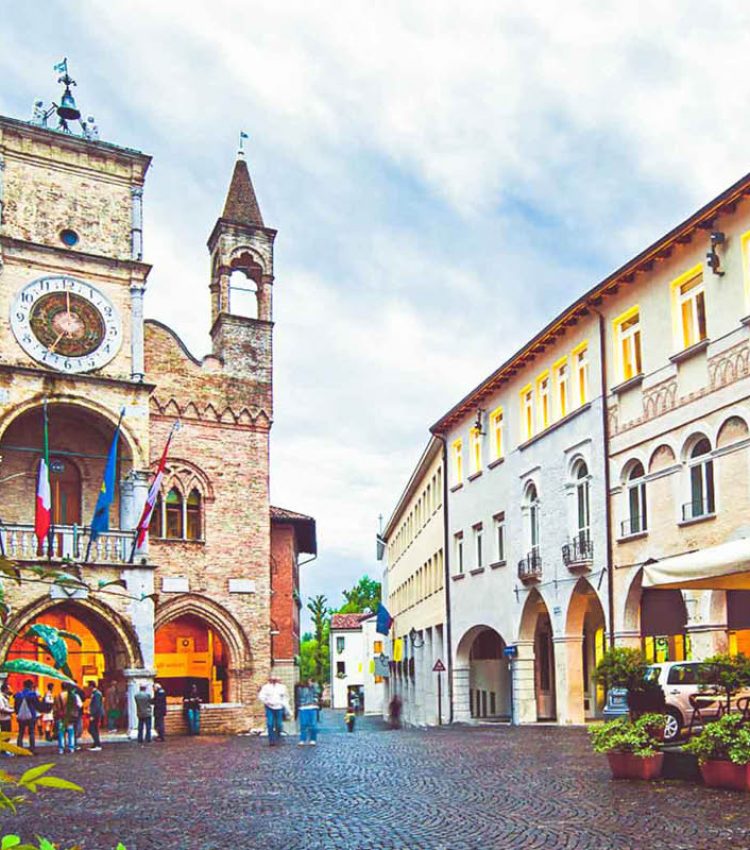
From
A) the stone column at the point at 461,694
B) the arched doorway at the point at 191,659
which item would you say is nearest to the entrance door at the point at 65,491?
the arched doorway at the point at 191,659

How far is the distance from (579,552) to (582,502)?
4.47 ft

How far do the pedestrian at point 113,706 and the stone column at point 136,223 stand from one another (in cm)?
1194

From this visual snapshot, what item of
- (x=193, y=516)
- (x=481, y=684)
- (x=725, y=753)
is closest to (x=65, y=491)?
(x=193, y=516)

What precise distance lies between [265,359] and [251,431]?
8.30 feet

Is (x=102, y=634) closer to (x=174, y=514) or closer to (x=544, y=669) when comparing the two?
(x=174, y=514)

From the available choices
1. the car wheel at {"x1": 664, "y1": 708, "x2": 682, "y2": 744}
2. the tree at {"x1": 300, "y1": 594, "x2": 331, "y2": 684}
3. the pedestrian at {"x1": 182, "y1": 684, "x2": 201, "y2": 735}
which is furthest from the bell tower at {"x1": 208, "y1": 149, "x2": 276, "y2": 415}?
the tree at {"x1": 300, "y1": 594, "x2": 331, "y2": 684}

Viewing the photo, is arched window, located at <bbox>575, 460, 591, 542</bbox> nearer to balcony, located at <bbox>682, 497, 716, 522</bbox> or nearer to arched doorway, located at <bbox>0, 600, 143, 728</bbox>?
balcony, located at <bbox>682, 497, 716, 522</bbox>

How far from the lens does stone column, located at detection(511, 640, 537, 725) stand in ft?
102

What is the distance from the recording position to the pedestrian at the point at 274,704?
24.4m

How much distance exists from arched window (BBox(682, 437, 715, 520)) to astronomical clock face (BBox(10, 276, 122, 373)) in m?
16.3

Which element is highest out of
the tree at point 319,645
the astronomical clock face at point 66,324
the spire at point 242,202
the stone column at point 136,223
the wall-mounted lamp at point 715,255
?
the spire at point 242,202

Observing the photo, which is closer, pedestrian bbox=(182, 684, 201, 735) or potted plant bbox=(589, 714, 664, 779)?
potted plant bbox=(589, 714, 664, 779)

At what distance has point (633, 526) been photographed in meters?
24.8

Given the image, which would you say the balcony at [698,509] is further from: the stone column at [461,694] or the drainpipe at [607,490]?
the stone column at [461,694]
